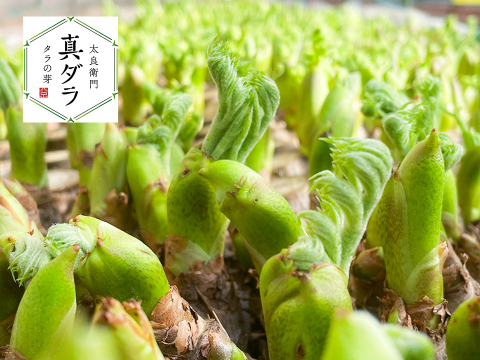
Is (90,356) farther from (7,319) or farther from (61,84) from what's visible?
(61,84)

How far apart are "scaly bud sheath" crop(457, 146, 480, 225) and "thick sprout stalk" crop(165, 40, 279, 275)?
474 mm

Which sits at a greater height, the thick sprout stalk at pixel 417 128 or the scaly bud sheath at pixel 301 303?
the thick sprout stalk at pixel 417 128

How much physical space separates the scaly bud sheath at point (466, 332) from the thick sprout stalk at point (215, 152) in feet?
1.22

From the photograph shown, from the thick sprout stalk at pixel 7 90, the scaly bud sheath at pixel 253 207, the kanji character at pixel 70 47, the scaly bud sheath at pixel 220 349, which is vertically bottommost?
the scaly bud sheath at pixel 220 349

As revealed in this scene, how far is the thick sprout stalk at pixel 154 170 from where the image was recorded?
0.83 meters

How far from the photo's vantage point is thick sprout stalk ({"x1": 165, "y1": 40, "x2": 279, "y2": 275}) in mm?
687

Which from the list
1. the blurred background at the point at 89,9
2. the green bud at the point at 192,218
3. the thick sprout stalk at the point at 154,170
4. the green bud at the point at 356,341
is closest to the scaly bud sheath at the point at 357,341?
the green bud at the point at 356,341

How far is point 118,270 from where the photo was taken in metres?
0.56

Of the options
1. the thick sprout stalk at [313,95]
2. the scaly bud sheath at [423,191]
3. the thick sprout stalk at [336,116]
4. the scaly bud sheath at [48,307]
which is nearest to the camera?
the scaly bud sheath at [48,307]

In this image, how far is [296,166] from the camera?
1443 mm

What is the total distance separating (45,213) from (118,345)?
31.8 inches

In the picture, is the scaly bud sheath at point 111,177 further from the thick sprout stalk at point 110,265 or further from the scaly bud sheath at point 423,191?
the scaly bud sheath at point 423,191

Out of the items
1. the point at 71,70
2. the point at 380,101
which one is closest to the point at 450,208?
the point at 380,101

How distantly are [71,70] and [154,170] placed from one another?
0.75 ft
